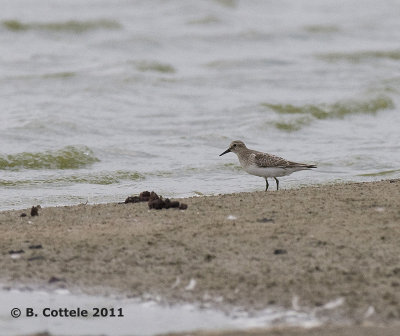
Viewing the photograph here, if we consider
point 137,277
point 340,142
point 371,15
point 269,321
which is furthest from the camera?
point 371,15

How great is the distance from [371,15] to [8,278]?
24.9 meters

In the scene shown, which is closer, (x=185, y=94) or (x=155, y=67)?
(x=185, y=94)

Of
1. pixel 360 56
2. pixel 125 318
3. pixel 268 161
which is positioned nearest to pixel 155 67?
pixel 360 56

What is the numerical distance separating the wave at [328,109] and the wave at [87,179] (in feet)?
14.8

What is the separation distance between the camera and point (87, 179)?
11570 millimetres

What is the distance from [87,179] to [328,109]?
687cm

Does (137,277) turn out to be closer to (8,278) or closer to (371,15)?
(8,278)

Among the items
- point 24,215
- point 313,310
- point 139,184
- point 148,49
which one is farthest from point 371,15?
point 313,310

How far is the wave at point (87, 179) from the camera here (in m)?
11.3

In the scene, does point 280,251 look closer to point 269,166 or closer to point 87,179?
point 269,166

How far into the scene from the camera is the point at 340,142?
14242 millimetres

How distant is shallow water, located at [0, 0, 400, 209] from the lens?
12.0 metres

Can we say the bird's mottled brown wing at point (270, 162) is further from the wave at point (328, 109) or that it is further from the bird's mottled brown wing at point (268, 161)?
the wave at point (328, 109)

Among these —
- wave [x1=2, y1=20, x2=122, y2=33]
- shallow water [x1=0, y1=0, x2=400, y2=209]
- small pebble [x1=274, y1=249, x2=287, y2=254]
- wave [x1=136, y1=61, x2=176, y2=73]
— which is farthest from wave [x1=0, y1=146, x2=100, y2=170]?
wave [x1=2, y1=20, x2=122, y2=33]
